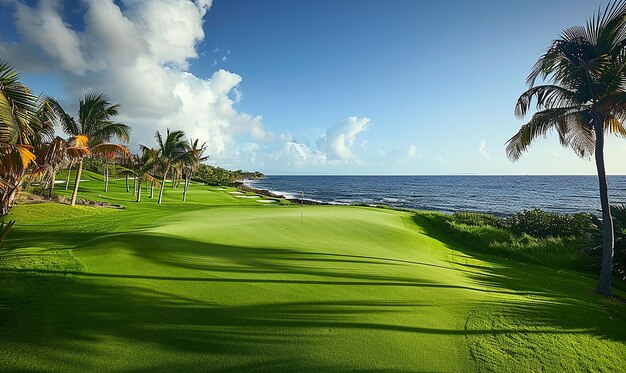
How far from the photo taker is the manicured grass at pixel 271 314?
13.0ft

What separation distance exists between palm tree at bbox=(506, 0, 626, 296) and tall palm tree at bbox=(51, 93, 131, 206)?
23.3 metres

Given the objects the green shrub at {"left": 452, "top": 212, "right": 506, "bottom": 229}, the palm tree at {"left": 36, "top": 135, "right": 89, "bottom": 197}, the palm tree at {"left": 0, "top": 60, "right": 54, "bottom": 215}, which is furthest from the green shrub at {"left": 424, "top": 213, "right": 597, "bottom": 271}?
the palm tree at {"left": 36, "top": 135, "right": 89, "bottom": 197}

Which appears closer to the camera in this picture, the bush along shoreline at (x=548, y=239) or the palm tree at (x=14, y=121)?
the palm tree at (x=14, y=121)

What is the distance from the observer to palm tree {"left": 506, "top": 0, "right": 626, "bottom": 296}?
30.0 ft

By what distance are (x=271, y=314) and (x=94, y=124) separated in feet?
79.6

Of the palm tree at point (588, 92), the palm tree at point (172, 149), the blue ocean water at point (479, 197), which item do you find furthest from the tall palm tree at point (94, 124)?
the blue ocean water at point (479, 197)

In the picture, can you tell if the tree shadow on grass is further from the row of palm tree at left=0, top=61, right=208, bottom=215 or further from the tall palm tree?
the tall palm tree

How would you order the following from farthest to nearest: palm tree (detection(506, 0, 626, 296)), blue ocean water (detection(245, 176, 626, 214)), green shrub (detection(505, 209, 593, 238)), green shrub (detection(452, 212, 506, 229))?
blue ocean water (detection(245, 176, 626, 214)), green shrub (detection(452, 212, 506, 229)), green shrub (detection(505, 209, 593, 238)), palm tree (detection(506, 0, 626, 296))

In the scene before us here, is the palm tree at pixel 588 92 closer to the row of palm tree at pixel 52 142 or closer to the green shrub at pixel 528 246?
the green shrub at pixel 528 246

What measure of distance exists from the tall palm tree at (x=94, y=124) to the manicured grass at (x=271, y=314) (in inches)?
518

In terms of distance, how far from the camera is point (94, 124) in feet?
73.7

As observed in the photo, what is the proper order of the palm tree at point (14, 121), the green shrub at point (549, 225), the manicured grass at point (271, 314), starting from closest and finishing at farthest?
the manicured grass at point (271, 314)
the palm tree at point (14, 121)
the green shrub at point (549, 225)

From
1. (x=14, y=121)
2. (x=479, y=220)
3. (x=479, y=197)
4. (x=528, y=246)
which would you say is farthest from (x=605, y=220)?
(x=479, y=197)

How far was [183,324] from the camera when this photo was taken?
457 centimetres
